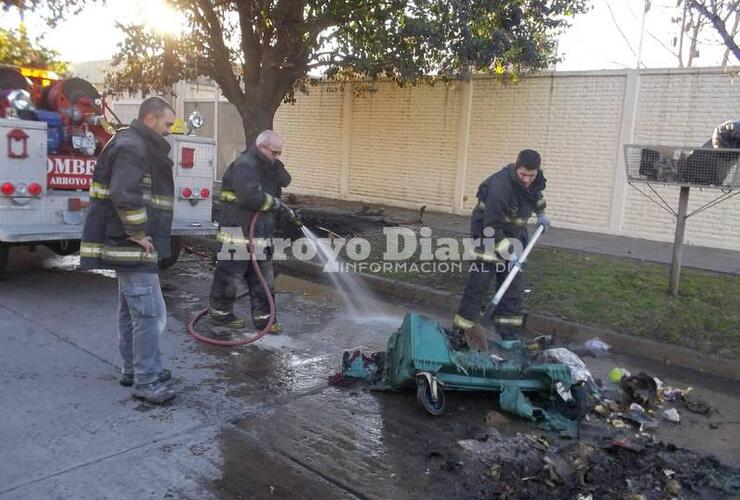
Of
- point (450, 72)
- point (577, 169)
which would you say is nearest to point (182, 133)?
point (450, 72)

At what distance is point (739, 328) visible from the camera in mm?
5750

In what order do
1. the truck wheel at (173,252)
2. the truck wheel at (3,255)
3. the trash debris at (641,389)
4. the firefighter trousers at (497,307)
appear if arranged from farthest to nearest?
the truck wheel at (173,252)
the truck wheel at (3,255)
the firefighter trousers at (497,307)
the trash debris at (641,389)

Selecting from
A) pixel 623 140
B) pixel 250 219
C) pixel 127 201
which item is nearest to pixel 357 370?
pixel 250 219

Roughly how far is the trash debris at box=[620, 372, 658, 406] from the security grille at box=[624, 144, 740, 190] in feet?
8.16

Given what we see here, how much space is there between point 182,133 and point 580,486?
18.7 feet

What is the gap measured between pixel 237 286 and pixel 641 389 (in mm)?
3384

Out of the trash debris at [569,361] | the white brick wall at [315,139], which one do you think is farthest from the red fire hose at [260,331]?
the white brick wall at [315,139]

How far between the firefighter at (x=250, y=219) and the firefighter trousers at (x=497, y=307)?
1.71 meters

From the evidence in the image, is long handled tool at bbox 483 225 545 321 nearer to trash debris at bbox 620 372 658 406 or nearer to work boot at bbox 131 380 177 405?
trash debris at bbox 620 372 658 406

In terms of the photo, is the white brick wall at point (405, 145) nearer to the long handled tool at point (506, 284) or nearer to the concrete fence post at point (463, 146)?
the concrete fence post at point (463, 146)

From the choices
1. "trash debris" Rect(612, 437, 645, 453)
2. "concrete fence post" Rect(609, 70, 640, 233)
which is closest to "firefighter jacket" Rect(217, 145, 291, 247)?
"trash debris" Rect(612, 437, 645, 453)

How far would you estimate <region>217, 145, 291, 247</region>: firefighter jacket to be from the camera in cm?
528

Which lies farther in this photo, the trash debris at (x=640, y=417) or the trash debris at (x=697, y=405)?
the trash debris at (x=697, y=405)

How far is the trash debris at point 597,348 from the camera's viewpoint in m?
5.64
